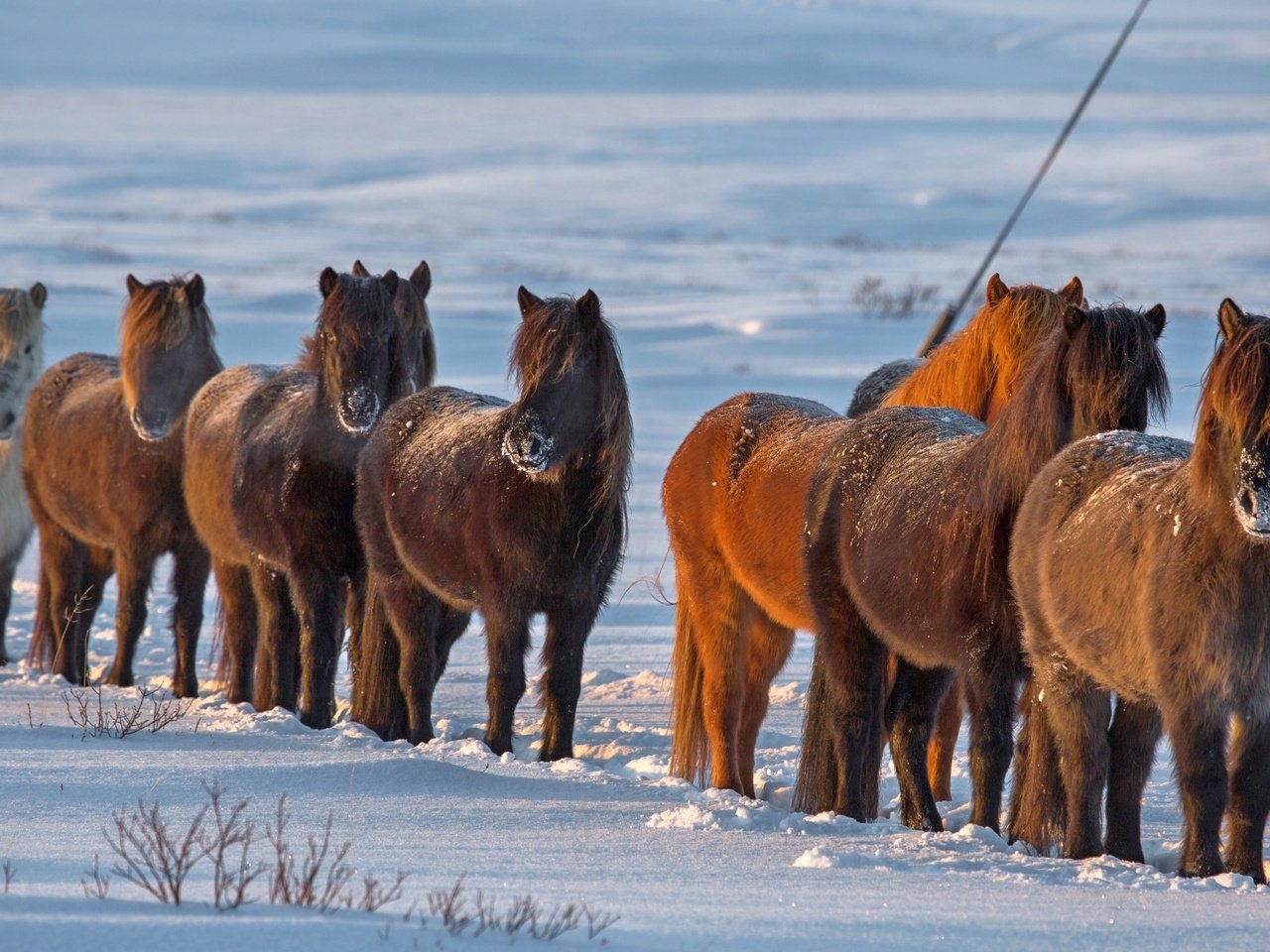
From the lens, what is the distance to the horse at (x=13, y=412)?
10.9m

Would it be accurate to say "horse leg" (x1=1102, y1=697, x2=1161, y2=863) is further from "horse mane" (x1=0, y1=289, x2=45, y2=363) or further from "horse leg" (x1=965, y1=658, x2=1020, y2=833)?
"horse mane" (x1=0, y1=289, x2=45, y2=363)

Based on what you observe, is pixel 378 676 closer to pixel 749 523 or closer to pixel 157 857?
pixel 749 523

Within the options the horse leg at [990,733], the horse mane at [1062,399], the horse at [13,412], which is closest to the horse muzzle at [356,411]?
the horse mane at [1062,399]

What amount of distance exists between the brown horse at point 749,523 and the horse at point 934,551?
1.24 ft

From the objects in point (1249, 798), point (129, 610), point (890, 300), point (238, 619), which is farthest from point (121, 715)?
point (890, 300)

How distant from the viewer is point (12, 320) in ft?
36.0

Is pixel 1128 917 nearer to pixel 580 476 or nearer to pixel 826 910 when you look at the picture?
pixel 826 910

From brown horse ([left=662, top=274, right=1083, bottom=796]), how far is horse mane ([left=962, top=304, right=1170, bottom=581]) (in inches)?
40.5

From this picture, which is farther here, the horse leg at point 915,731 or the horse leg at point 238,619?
the horse leg at point 238,619

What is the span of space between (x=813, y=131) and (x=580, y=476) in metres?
79.4

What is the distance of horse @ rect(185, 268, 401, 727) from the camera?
26.9 feet

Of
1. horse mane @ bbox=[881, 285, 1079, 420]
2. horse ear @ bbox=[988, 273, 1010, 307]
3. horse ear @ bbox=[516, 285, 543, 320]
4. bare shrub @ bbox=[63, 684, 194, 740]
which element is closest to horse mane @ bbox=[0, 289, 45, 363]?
bare shrub @ bbox=[63, 684, 194, 740]

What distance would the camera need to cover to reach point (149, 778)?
5.41m

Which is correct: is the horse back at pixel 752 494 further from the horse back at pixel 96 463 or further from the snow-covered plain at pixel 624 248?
the horse back at pixel 96 463
